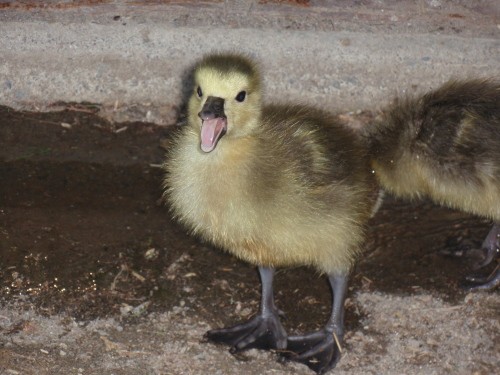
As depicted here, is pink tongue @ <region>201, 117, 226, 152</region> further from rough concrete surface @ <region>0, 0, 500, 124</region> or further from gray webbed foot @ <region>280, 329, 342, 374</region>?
rough concrete surface @ <region>0, 0, 500, 124</region>

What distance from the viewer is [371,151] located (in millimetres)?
3070

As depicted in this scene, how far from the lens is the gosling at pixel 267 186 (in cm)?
273

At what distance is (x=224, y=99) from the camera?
2.71m

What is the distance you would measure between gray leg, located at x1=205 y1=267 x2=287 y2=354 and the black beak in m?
0.61

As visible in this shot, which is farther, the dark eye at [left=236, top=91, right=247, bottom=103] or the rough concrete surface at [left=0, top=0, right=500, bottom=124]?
the rough concrete surface at [left=0, top=0, right=500, bottom=124]

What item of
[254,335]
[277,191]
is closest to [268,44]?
[277,191]

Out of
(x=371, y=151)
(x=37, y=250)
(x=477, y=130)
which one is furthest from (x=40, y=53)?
(x=477, y=130)

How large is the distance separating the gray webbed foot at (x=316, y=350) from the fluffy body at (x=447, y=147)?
532mm

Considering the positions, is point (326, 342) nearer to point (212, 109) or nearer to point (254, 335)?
point (254, 335)

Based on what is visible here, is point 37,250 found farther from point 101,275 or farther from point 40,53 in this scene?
point 40,53

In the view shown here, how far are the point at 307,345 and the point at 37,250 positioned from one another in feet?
3.14

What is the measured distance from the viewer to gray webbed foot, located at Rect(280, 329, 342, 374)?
2.89 metres

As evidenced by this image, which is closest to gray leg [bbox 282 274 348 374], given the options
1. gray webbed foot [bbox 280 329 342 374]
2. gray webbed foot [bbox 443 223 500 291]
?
gray webbed foot [bbox 280 329 342 374]

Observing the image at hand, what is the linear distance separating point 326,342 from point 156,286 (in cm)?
59
